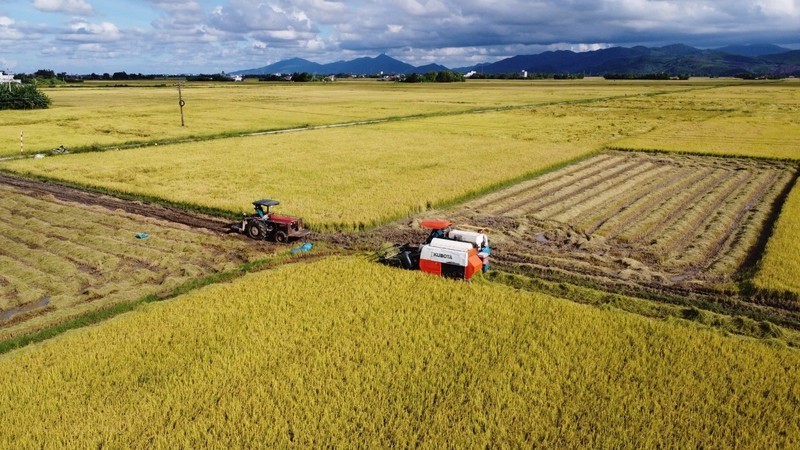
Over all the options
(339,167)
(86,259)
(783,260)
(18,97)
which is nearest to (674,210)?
(783,260)

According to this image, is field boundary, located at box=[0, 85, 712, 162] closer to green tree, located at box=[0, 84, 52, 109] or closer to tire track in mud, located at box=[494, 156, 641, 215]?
tire track in mud, located at box=[494, 156, 641, 215]

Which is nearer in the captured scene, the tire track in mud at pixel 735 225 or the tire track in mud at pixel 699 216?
the tire track in mud at pixel 735 225

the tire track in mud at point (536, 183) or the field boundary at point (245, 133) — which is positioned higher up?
the field boundary at point (245, 133)

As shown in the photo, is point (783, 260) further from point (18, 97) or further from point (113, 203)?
point (18, 97)

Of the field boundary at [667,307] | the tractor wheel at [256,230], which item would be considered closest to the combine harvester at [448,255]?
the field boundary at [667,307]

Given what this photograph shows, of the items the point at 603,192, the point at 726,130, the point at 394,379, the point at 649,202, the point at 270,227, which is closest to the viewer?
the point at 394,379

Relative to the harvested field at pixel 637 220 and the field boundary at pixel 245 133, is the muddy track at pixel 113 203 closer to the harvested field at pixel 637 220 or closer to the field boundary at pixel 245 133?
the field boundary at pixel 245 133
